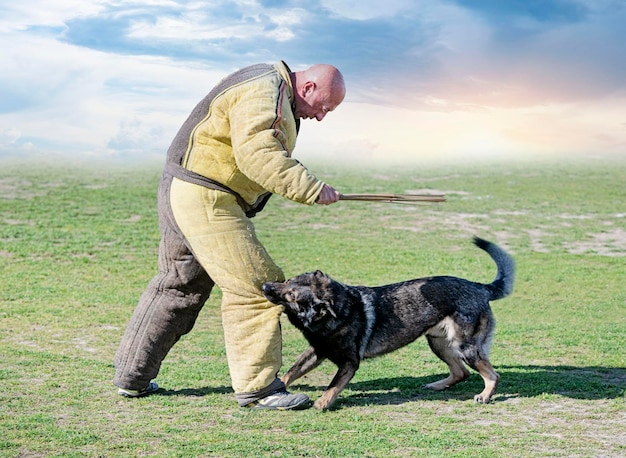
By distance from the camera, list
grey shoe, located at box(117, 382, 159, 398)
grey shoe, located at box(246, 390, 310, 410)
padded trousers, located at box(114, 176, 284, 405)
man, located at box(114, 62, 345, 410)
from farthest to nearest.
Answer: grey shoe, located at box(117, 382, 159, 398), grey shoe, located at box(246, 390, 310, 410), padded trousers, located at box(114, 176, 284, 405), man, located at box(114, 62, 345, 410)

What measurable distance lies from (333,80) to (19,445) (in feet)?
11.5

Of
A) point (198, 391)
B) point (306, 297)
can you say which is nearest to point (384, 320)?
point (306, 297)

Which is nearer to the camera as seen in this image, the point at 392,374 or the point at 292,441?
the point at 292,441

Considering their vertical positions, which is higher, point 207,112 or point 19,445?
point 207,112

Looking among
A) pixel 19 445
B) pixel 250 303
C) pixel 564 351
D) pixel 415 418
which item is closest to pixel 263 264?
pixel 250 303

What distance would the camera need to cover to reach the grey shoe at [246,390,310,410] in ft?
21.0

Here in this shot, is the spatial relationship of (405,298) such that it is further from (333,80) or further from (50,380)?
(50,380)

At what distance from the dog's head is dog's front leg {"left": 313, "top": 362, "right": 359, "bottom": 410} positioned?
0.45m

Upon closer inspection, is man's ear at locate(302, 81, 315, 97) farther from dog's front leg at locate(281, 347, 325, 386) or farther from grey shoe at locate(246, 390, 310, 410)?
grey shoe at locate(246, 390, 310, 410)

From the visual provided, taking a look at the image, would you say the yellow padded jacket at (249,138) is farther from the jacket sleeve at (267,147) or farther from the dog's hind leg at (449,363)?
the dog's hind leg at (449,363)

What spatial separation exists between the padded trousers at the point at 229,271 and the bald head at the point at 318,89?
96 centimetres

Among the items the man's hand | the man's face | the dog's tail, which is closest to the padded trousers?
the man's hand

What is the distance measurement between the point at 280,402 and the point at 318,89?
8.25ft

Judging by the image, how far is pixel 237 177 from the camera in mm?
6293
